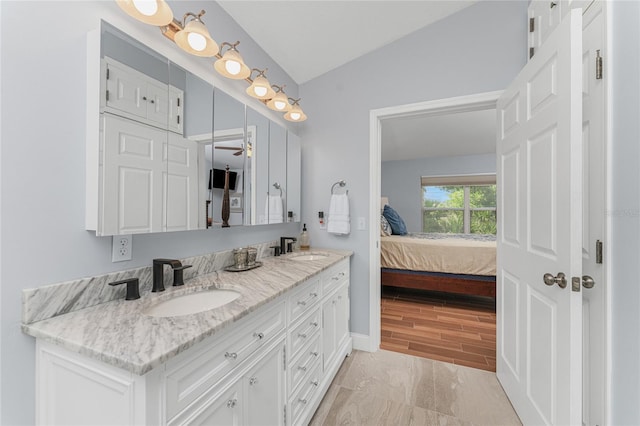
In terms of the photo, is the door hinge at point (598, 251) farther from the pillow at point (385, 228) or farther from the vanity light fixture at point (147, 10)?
the pillow at point (385, 228)

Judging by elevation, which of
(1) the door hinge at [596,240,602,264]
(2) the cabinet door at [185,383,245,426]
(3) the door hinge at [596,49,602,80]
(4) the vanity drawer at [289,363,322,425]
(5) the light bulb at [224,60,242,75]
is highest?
(5) the light bulb at [224,60,242,75]

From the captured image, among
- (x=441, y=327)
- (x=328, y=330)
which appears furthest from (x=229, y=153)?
(x=441, y=327)

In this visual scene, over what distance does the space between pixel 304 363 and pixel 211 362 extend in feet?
2.50

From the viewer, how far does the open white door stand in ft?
3.51

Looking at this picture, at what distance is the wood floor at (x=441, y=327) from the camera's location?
7.54 ft

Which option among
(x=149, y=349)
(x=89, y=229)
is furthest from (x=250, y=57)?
(x=149, y=349)

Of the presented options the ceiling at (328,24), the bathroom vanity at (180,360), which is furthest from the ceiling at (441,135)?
the bathroom vanity at (180,360)

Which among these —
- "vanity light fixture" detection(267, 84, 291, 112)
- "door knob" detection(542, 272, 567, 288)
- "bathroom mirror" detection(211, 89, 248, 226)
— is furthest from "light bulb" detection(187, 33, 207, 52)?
"door knob" detection(542, 272, 567, 288)

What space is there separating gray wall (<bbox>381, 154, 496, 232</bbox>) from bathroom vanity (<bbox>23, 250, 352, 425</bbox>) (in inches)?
187

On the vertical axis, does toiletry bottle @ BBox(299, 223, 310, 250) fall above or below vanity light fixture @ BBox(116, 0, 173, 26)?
below

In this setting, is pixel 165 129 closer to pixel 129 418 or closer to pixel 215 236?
pixel 215 236

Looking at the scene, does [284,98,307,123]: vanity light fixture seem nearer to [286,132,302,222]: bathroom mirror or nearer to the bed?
[286,132,302,222]: bathroom mirror

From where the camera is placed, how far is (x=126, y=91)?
1.08 metres

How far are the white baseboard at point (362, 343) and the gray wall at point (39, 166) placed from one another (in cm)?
190
